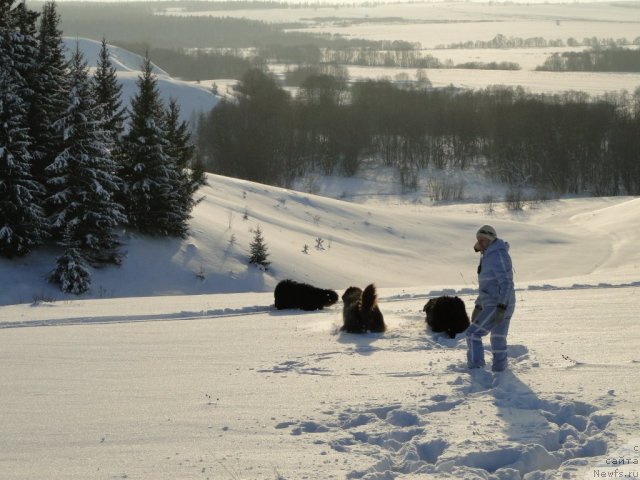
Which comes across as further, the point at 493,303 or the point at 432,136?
the point at 432,136

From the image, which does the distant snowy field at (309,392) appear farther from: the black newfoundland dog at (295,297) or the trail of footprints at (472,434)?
the black newfoundland dog at (295,297)

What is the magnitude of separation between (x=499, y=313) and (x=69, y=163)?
16.1 metres

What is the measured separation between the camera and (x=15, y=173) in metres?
20.5

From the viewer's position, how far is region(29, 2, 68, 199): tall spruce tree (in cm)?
2202

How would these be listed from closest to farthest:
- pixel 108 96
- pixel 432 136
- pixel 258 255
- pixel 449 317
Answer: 1. pixel 449 317
2. pixel 258 255
3. pixel 108 96
4. pixel 432 136

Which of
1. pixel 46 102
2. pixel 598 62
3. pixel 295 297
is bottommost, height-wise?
pixel 295 297

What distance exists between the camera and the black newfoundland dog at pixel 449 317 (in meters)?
10.2

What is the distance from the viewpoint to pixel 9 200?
20422 millimetres

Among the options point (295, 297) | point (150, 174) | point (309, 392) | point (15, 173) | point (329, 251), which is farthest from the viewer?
point (329, 251)

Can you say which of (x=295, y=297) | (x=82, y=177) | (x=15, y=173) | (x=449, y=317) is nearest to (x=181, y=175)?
(x=82, y=177)

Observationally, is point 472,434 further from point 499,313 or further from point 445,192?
point 445,192

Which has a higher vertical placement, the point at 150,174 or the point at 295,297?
the point at 150,174

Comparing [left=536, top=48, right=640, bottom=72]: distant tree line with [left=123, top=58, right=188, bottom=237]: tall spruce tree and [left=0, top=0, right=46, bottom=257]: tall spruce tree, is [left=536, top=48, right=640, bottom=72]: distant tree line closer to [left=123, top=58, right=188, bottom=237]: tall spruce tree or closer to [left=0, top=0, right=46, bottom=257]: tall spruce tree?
[left=123, top=58, right=188, bottom=237]: tall spruce tree

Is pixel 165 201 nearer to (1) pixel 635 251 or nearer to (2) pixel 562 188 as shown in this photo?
(1) pixel 635 251
